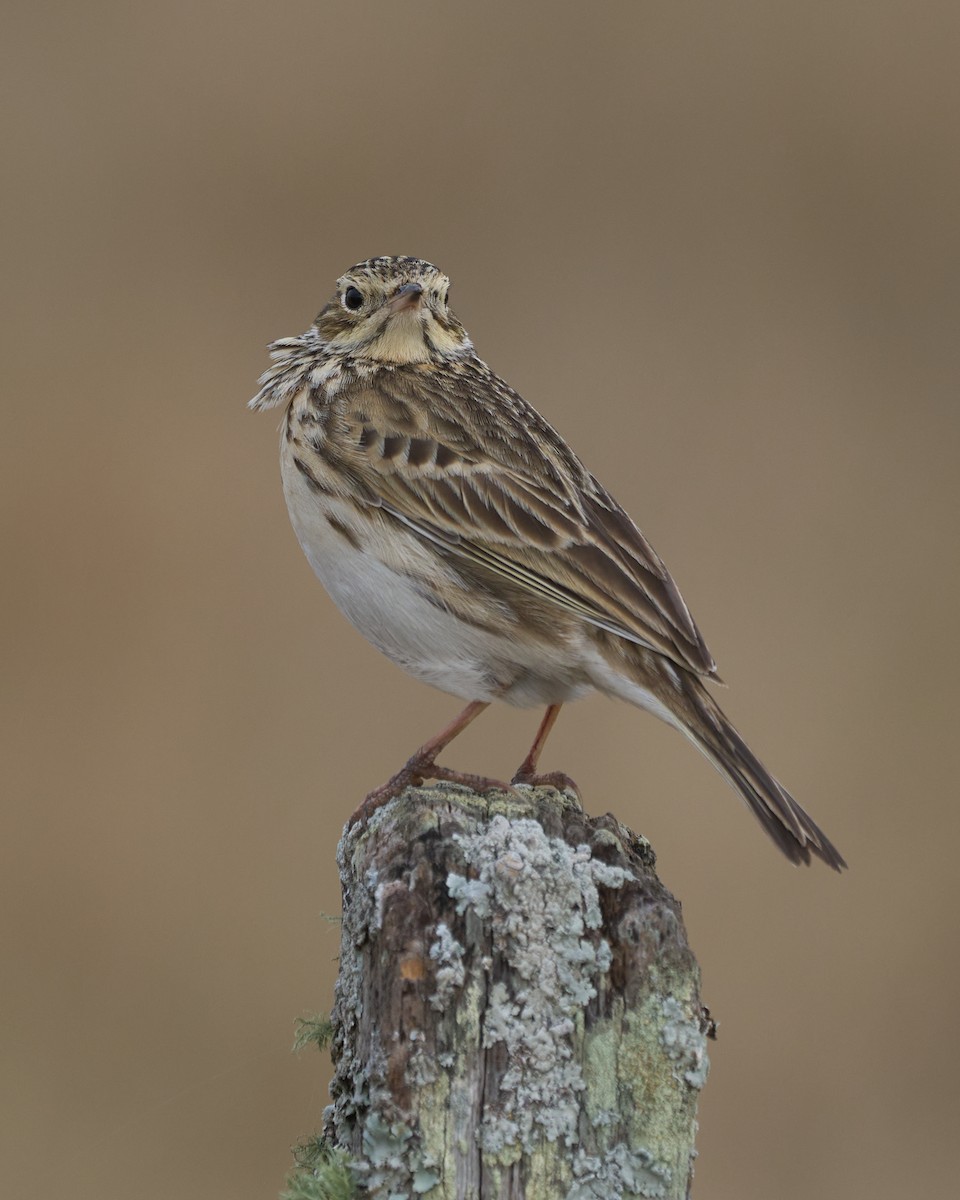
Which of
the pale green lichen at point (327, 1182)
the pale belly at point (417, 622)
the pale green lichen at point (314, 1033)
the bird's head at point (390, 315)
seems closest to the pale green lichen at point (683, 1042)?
the pale green lichen at point (327, 1182)

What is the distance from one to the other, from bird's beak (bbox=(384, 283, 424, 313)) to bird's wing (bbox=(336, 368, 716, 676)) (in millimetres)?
309

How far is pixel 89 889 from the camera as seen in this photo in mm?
8750

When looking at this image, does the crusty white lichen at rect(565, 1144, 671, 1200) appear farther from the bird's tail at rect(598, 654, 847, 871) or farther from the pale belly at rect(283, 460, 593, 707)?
the pale belly at rect(283, 460, 593, 707)

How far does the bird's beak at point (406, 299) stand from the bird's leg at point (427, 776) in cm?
148

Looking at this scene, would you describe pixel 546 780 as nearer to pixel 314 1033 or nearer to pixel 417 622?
pixel 417 622

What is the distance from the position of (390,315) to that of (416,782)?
182cm

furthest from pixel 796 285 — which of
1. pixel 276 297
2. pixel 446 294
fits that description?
pixel 446 294

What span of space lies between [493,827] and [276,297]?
6799 mm

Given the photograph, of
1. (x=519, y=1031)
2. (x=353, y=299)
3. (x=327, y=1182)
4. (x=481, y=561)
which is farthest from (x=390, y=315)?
(x=327, y=1182)

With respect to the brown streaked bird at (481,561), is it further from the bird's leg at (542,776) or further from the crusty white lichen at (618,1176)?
the crusty white lichen at (618,1176)

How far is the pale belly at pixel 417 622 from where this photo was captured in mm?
5188

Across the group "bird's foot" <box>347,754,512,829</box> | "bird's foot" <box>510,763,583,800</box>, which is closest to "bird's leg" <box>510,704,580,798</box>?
"bird's foot" <box>510,763,583,800</box>

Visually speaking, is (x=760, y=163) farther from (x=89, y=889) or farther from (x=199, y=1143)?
(x=199, y=1143)

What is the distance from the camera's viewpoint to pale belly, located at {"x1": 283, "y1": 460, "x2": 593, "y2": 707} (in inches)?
204
